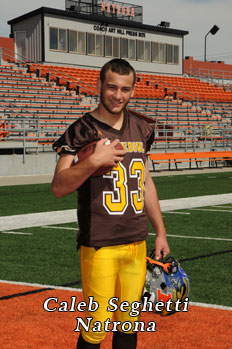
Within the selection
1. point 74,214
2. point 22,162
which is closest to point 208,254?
point 74,214

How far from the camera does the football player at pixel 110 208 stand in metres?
2.91

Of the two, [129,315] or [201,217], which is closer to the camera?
[129,315]

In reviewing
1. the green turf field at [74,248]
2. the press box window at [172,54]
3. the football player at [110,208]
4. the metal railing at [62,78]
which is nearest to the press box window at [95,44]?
the metal railing at [62,78]

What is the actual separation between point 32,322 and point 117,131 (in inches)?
81.6

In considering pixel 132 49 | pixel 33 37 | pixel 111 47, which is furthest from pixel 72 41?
pixel 132 49

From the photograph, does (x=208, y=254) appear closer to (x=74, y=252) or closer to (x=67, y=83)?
(x=74, y=252)

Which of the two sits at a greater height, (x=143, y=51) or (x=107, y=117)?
(x=143, y=51)

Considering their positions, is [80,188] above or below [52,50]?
below

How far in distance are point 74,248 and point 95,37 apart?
31.5 metres

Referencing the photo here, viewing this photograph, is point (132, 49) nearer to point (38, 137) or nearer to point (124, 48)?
point (124, 48)

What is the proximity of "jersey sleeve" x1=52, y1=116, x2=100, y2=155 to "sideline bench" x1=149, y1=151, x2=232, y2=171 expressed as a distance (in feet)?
62.1

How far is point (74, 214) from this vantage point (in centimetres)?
1051

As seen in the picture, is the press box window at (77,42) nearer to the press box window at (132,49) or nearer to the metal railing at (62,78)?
the press box window at (132,49)

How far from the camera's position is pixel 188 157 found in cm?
2314
